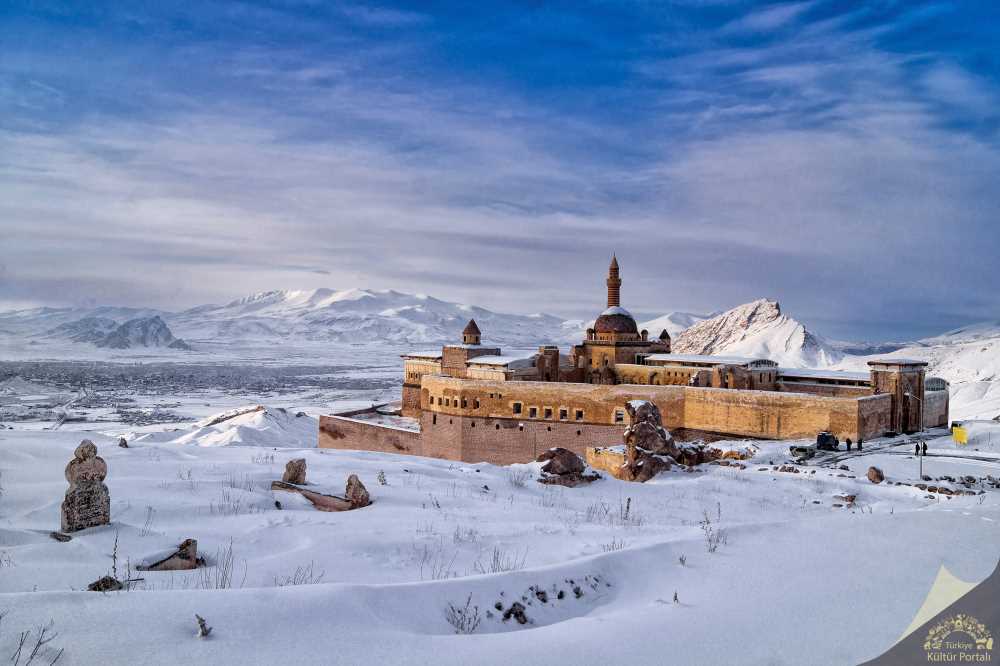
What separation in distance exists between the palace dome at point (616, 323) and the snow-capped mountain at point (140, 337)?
154 meters

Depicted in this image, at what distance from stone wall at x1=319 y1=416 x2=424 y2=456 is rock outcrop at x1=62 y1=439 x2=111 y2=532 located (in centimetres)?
3019

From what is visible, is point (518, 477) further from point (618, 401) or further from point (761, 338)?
point (761, 338)

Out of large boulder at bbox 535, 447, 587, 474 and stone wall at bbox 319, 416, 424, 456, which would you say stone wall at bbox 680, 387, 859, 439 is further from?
large boulder at bbox 535, 447, 587, 474

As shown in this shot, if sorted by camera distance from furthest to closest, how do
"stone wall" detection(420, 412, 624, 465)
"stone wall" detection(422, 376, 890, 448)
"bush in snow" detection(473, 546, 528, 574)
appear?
"stone wall" detection(420, 412, 624, 465)
"stone wall" detection(422, 376, 890, 448)
"bush in snow" detection(473, 546, 528, 574)

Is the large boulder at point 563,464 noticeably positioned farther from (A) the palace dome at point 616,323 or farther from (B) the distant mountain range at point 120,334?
(B) the distant mountain range at point 120,334

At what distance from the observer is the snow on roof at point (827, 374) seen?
34625 mm

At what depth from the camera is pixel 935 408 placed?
3381 cm

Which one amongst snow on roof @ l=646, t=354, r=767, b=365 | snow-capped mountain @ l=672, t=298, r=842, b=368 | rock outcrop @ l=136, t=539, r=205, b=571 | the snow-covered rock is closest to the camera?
rock outcrop @ l=136, t=539, r=205, b=571

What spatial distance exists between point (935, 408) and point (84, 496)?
3790cm

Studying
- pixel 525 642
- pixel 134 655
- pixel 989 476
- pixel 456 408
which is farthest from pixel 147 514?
pixel 456 408

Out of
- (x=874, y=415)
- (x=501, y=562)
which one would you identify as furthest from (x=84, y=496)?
(x=874, y=415)

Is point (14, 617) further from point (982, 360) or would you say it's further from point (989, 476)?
point (982, 360)

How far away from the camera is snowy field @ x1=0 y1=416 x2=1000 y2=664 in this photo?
4.34 metres

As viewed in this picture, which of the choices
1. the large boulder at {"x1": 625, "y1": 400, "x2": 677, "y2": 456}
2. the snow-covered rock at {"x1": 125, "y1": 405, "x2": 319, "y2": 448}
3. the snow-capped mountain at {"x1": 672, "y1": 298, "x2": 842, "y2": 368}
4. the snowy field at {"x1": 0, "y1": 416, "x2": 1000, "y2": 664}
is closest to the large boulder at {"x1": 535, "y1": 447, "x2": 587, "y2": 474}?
the snowy field at {"x1": 0, "y1": 416, "x2": 1000, "y2": 664}
